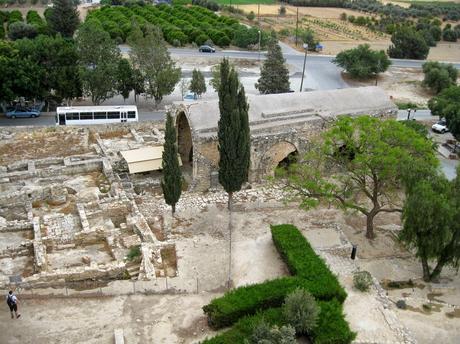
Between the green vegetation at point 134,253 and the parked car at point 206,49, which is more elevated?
the parked car at point 206,49

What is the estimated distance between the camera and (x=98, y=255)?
→ 79.6 feet

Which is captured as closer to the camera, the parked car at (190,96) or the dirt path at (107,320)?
the dirt path at (107,320)

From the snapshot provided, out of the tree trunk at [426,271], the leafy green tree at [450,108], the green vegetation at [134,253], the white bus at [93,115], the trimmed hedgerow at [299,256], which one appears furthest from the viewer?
the white bus at [93,115]

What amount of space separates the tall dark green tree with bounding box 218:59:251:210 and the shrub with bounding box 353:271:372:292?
8.08m

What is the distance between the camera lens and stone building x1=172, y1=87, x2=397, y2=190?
2991 cm

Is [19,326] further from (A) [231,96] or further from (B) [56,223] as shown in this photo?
(A) [231,96]

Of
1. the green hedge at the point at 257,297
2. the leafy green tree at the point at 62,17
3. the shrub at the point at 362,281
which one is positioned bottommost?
the shrub at the point at 362,281

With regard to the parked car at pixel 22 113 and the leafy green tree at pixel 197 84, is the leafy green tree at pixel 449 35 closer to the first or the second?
the leafy green tree at pixel 197 84

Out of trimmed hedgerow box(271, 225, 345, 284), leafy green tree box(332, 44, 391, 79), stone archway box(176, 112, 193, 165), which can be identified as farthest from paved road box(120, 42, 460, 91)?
trimmed hedgerow box(271, 225, 345, 284)

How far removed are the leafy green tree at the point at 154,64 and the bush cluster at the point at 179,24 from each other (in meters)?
22.5

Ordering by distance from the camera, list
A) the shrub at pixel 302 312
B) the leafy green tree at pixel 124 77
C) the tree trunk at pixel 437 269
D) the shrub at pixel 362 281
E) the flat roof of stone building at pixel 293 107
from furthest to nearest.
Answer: the leafy green tree at pixel 124 77 → the flat roof of stone building at pixel 293 107 → the tree trunk at pixel 437 269 → the shrub at pixel 362 281 → the shrub at pixel 302 312

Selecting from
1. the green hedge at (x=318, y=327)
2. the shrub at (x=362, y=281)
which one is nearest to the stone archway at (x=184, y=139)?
the shrub at (x=362, y=281)

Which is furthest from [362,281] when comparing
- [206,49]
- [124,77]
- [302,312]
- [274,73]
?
[206,49]

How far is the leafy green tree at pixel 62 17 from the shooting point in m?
66.0
